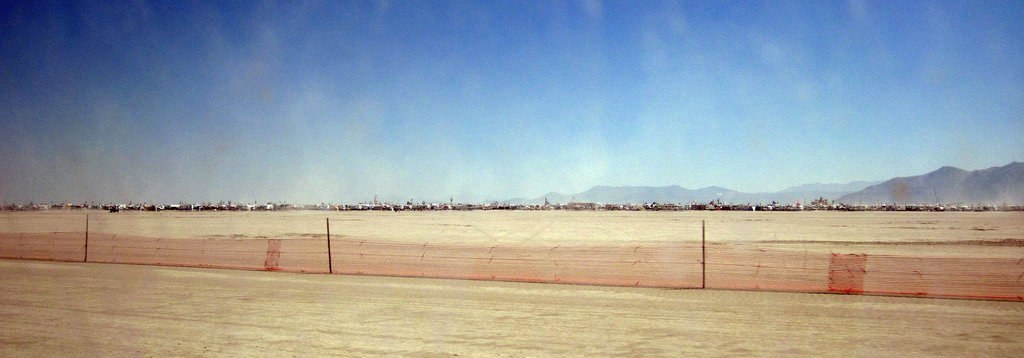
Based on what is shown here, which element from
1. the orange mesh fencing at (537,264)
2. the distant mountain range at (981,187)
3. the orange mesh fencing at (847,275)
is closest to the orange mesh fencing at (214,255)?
the orange mesh fencing at (537,264)

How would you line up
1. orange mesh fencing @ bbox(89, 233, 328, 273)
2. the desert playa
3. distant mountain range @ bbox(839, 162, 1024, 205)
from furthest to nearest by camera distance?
distant mountain range @ bbox(839, 162, 1024, 205) → orange mesh fencing @ bbox(89, 233, 328, 273) → the desert playa

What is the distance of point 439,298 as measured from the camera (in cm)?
1152

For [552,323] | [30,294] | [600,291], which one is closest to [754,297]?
[600,291]

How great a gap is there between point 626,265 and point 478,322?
8.79 meters

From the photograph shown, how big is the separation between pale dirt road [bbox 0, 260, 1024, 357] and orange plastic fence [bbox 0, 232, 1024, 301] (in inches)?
66.0

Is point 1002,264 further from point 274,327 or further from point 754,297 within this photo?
point 274,327

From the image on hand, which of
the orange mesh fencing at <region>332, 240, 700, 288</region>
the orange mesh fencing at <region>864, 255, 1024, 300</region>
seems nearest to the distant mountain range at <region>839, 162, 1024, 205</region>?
the orange mesh fencing at <region>864, 255, 1024, 300</region>

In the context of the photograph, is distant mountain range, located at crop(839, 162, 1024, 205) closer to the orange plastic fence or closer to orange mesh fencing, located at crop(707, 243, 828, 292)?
orange mesh fencing, located at crop(707, 243, 828, 292)

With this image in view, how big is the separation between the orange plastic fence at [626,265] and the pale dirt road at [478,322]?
5.50 feet

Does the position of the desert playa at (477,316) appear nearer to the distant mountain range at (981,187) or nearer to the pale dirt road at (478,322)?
the pale dirt road at (478,322)

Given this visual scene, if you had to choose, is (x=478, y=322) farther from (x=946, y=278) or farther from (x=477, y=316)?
(x=946, y=278)

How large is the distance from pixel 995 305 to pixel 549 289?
27.8ft

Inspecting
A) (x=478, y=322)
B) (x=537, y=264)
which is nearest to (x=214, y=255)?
(x=537, y=264)

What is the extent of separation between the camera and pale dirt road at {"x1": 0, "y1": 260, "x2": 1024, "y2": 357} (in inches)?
295
